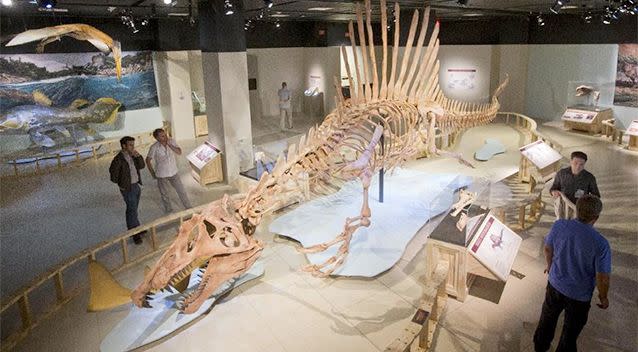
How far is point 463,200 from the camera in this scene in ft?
16.3

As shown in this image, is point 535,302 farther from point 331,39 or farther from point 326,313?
point 331,39

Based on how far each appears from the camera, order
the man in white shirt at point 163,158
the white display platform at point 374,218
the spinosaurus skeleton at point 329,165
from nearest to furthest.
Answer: the spinosaurus skeleton at point 329,165 < the white display platform at point 374,218 < the man in white shirt at point 163,158

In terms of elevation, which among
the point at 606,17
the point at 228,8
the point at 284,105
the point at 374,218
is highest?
the point at 228,8

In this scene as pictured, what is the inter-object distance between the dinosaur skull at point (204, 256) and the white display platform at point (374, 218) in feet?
5.88

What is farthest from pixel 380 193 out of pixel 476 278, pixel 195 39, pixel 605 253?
pixel 195 39

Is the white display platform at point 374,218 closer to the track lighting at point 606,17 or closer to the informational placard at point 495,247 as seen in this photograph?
the informational placard at point 495,247

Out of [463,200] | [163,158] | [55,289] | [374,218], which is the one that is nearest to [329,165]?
[463,200]

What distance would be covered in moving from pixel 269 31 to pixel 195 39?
3.08m

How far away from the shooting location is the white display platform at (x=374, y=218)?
534cm

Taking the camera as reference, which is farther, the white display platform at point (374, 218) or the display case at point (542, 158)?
the display case at point (542, 158)

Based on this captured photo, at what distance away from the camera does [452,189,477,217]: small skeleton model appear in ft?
15.9

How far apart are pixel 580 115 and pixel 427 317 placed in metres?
10.8

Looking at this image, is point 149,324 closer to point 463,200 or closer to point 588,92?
point 463,200

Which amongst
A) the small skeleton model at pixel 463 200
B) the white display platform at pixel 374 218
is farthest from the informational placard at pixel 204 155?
the small skeleton model at pixel 463 200
